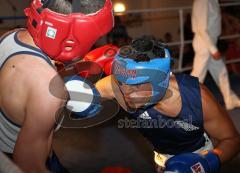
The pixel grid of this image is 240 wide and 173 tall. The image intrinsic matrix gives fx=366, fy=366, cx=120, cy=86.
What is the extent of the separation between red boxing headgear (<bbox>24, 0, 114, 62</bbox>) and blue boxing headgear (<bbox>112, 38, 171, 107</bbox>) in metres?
0.26

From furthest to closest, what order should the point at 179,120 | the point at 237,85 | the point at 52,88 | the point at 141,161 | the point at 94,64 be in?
the point at 237,85 → the point at 141,161 → the point at 94,64 → the point at 179,120 → the point at 52,88

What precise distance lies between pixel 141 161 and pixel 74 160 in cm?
48

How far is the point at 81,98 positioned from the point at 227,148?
0.60m

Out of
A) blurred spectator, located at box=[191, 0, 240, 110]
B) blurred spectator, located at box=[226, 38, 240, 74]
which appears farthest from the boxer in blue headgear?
blurred spectator, located at box=[226, 38, 240, 74]

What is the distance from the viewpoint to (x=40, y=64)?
1.03 meters

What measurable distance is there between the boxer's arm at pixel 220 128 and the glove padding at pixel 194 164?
0.06m

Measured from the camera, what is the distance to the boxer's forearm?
1.43m

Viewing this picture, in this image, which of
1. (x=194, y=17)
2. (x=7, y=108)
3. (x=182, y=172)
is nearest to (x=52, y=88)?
(x=7, y=108)


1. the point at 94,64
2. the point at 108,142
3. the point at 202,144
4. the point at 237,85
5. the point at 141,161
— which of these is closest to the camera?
the point at 202,144

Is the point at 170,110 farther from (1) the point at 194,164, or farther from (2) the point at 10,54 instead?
(2) the point at 10,54

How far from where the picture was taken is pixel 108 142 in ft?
9.49

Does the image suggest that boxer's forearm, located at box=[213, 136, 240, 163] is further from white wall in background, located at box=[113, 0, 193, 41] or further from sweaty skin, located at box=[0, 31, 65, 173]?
white wall in background, located at box=[113, 0, 193, 41]

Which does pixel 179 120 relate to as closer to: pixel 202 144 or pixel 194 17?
pixel 202 144

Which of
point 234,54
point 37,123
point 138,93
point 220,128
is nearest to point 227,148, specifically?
point 220,128
